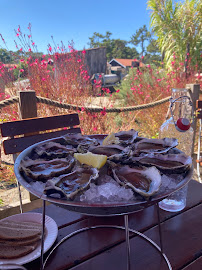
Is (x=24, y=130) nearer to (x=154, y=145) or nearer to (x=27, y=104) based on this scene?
(x=27, y=104)

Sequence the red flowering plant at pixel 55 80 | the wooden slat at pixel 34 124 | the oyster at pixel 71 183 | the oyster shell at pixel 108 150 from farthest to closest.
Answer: the red flowering plant at pixel 55 80 → the wooden slat at pixel 34 124 → the oyster shell at pixel 108 150 → the oyster at pixel 71 183

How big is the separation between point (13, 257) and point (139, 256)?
0.55m

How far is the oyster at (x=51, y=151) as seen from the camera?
863 mm

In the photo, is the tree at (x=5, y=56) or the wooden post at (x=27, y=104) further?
the tree at (x=5, y=56)

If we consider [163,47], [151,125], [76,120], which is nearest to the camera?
[76,120]

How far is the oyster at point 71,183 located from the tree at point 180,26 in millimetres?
10235

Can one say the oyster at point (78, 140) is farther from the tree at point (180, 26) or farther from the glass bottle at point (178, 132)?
the tree at point (180, 26)

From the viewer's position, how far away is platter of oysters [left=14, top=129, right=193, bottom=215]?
0.58 meters

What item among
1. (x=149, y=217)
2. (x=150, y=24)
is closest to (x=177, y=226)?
(x=149, y=217)

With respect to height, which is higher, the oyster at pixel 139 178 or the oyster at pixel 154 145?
the oyster at pixel 154 145

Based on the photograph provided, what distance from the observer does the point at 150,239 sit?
1.04m

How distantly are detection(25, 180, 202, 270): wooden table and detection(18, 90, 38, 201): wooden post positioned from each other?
1.06 meters

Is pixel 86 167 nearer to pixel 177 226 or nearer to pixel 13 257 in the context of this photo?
pixel 13 257

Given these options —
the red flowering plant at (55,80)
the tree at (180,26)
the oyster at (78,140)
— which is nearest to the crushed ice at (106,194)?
the oyster at (78,140)
